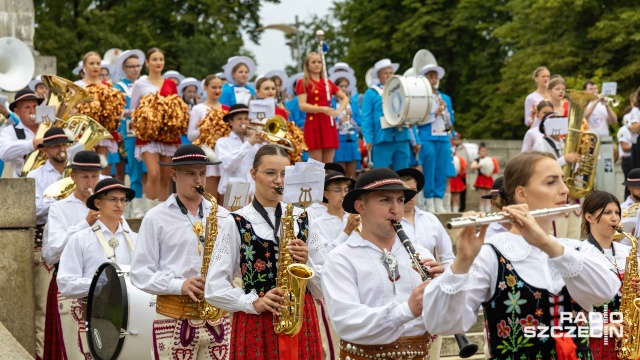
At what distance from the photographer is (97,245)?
9375 mm

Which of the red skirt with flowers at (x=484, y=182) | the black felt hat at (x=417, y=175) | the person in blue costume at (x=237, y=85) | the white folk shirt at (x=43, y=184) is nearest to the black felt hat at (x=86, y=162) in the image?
the white folk shirt at (x=43, y=184)

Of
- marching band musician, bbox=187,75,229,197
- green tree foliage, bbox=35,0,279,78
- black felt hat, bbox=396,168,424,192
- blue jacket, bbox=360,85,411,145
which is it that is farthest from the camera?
green tree foliage, bbox=35,0,279,78

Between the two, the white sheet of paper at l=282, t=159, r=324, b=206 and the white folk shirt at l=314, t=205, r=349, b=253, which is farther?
the white folk shirt at l=314, t=205, r=349, b=253

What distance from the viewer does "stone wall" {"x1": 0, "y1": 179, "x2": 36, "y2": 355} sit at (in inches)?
396

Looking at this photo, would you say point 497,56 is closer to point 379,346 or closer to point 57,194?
point 57,194

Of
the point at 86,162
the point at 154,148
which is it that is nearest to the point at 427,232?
the point at 86,162

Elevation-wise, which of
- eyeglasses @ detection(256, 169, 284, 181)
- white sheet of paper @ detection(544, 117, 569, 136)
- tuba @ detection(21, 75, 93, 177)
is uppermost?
tuba @ detection(21, 75, 93, 177)

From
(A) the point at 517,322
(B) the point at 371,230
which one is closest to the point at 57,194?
(B) the point at 371,230

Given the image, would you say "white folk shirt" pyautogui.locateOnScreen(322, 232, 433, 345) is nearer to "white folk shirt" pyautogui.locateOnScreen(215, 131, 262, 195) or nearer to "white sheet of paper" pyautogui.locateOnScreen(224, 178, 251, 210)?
"white sheet of paper" pyautogui.locateOnScreen(224, 178, 251, 210)

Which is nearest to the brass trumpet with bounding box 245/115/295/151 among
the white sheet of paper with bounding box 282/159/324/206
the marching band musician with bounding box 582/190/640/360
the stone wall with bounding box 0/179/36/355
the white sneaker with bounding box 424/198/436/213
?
the white sneaker with bounding box 424/198/436/213

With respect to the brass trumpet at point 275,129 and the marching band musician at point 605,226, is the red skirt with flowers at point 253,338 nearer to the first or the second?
the marching band musician at point 605,226

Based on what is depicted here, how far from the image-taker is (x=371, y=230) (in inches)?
239

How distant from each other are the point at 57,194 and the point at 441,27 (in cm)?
2958

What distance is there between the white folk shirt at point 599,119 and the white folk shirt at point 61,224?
9639 mm
